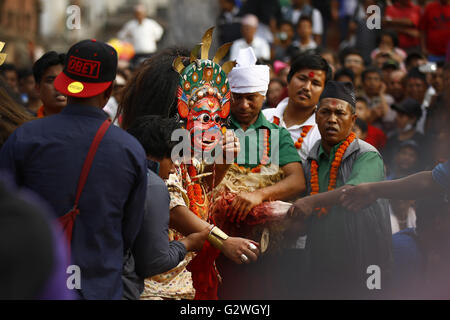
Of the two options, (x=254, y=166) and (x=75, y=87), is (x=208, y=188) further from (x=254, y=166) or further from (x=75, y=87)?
(x=75, y=87)

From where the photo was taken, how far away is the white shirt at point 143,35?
1131 cm

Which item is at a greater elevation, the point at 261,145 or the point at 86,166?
the point at 261,145

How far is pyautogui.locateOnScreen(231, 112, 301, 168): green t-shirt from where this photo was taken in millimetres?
4621

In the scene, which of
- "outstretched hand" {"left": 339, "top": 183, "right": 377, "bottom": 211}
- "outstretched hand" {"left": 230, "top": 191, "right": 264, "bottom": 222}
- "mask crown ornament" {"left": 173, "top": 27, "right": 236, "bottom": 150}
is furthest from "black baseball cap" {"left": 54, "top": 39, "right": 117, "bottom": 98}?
"outstretched hand" {"left": 339, "top": 183, "right": 377, "bottom": 211}

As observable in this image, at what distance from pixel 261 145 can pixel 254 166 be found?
15 centimetres

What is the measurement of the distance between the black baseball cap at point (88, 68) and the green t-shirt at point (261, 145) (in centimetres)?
141

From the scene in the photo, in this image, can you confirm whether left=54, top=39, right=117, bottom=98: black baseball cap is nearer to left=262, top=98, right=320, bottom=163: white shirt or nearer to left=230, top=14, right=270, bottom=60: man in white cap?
left=262, top=98, right=320, bottom=163: white shirt

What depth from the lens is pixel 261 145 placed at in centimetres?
468

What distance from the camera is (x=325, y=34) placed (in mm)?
11086

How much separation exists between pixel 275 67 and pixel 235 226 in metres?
4.87

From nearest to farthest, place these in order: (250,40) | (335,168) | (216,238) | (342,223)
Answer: (216,238) → (342,223) → (335,168) → (250,40)
